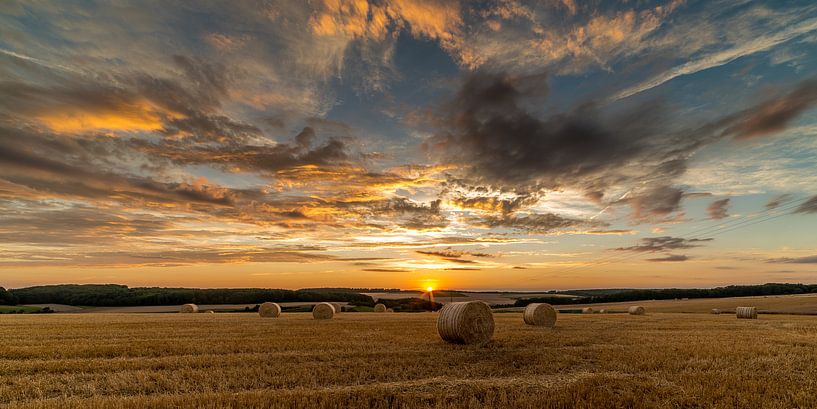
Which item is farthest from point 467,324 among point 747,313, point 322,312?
point 747,313

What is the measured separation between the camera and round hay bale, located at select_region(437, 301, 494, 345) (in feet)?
53.2

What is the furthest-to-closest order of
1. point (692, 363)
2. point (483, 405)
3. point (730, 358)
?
point (730, 358) < point (692, 363) < point (483, 405)

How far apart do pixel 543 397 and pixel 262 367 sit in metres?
6.56

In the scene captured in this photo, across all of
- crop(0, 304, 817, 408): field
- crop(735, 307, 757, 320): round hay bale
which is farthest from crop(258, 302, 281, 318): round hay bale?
crop(735, 307, 757, 320): round hay bale

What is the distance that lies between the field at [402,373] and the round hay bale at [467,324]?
54 centimetres

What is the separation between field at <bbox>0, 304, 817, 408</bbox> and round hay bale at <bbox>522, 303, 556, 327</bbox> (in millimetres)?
8013

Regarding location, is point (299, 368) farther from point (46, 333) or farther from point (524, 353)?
point (46, 333)

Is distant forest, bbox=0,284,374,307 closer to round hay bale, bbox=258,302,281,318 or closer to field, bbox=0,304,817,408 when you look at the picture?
round hay bale, bbox=258,302,281,318

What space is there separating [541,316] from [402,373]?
Result: 1651 centimetres

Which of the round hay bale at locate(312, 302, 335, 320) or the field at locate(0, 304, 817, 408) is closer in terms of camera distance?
the field at locate(0, 304, 817, 408)

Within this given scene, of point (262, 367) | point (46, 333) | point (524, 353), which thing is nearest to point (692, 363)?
point (524, 353)

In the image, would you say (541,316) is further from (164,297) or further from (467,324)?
(164,297)

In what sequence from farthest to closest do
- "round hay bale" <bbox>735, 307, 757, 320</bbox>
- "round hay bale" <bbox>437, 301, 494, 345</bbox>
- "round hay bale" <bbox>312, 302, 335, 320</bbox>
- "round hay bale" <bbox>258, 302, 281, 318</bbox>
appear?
"round hay bale" <bbox>258, 302, 281, 318</bbox> < "round hay bale" <bbox>735, 307, 757, 320</bbox> < "round hay bale" <bbox>312, 302, 335, 320</bbox> < "round hay bale" <bbox>437, 301, 494, 345</bbox>

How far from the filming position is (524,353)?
520 inches
